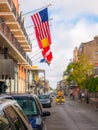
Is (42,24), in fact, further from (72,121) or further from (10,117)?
(10,117)

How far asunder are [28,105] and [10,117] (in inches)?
247

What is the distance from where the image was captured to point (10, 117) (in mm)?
5539

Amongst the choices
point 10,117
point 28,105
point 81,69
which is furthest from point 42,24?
point 81,69

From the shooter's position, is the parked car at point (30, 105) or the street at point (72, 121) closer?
the parked car at point (30, 105)

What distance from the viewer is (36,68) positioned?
109m

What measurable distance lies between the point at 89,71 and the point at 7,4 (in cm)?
5847

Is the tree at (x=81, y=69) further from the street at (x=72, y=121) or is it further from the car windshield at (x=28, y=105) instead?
the car windshield at (x=28, y=105)

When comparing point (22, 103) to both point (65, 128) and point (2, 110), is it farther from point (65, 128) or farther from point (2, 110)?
point (65, 128)

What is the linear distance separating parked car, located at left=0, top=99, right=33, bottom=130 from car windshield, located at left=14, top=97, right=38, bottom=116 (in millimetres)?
4813

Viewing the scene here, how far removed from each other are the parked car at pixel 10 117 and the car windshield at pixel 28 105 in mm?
4813

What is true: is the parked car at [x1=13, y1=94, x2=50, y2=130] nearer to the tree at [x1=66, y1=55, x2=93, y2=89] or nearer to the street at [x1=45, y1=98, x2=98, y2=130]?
the street at [x1=45, y1=98, x2=98, y2=130]

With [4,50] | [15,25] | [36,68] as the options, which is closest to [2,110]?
[4,50]

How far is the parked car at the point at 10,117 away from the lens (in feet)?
16.6

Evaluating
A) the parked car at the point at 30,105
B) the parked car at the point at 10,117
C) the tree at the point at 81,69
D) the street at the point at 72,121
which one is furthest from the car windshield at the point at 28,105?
the tree at the point at 81,69
